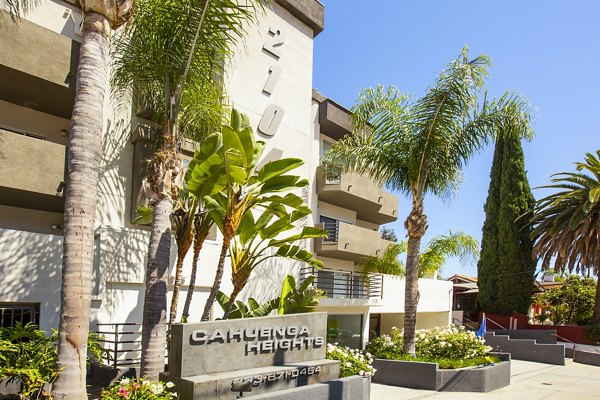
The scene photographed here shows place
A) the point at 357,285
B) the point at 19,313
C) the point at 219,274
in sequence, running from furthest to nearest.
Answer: the point at 357,285, the point at 19,313, the point at 219,274

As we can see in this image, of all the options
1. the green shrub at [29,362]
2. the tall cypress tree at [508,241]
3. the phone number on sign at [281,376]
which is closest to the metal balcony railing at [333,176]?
the phone number on sign at [281,376]

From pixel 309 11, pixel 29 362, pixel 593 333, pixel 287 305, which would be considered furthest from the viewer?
pixel 593 333

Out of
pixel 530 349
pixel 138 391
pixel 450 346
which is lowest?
pixel 530 349

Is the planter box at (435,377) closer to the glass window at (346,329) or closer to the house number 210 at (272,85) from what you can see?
the glass window at (346,329)

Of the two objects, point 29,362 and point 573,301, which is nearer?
point 29,362

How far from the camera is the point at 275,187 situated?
463 inches

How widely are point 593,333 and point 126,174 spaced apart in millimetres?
28657

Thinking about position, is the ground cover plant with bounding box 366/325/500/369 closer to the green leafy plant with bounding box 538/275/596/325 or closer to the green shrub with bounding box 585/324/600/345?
the green shrub with bounding box 585/324/600/345

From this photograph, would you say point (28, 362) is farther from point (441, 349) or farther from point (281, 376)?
point (441, 349)

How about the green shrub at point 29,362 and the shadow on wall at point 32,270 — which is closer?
the green shrub at point 29,362

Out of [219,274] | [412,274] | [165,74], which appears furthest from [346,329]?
[165,74]

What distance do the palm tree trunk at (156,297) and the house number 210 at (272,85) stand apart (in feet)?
36.0

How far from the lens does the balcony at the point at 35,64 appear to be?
12.9m

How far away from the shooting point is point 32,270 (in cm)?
1232
